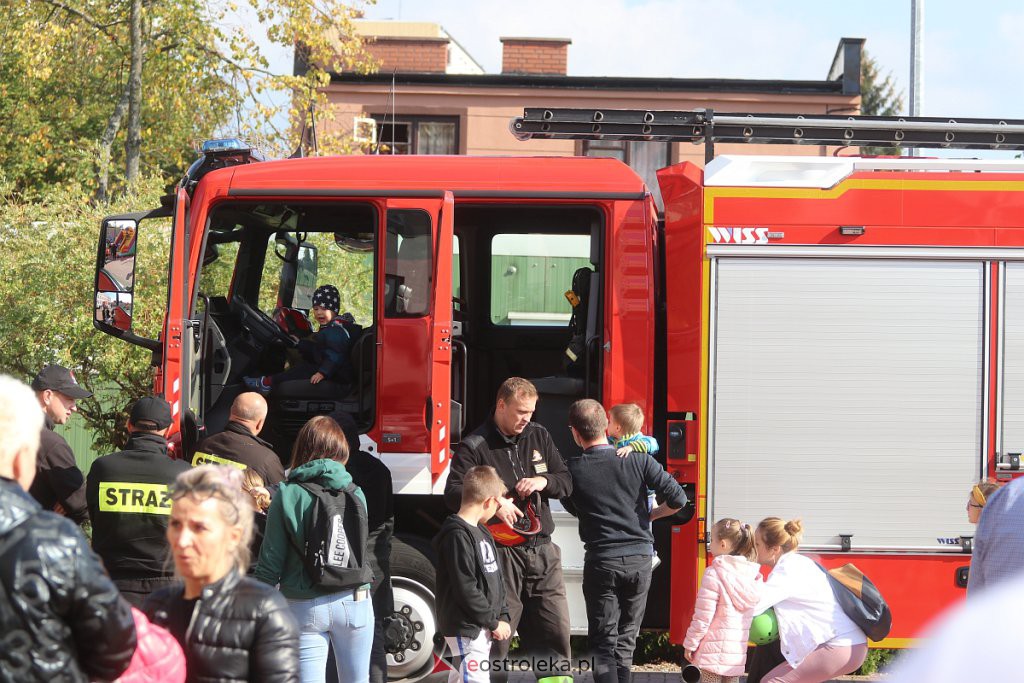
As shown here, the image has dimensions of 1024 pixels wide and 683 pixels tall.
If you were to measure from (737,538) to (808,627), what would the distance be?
63 centimetres

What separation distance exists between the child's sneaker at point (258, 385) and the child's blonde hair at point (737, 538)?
2.77 meters

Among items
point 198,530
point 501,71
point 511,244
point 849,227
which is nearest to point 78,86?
point 501,71

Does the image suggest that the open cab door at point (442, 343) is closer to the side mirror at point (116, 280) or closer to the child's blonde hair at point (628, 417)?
the child's blonde hair at point (628, 417)

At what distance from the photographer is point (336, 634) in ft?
16.6

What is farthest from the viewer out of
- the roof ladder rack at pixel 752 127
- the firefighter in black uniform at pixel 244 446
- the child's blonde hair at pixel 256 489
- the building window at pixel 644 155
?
the building window at pixel 644 155

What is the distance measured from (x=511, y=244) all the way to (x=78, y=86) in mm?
18314

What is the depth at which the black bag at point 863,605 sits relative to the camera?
5449 mm

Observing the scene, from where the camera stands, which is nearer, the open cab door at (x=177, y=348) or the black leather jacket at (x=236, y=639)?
the black leather jacket at (x=236, y=639)

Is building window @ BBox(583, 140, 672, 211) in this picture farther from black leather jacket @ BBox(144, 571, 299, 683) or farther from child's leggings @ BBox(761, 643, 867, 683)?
black leather jacket @ BBox(144, 571, 299, 683)

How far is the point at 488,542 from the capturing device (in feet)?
17.4

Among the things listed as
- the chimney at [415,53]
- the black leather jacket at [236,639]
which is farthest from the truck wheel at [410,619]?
the chimney at [415,53]

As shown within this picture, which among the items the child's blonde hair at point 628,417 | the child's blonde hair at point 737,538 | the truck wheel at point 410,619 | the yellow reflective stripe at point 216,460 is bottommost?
the truck wheel at point 410,619

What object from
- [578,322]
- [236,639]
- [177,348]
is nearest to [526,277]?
[578,322]

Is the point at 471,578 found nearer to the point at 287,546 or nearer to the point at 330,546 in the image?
the point at 330,546
